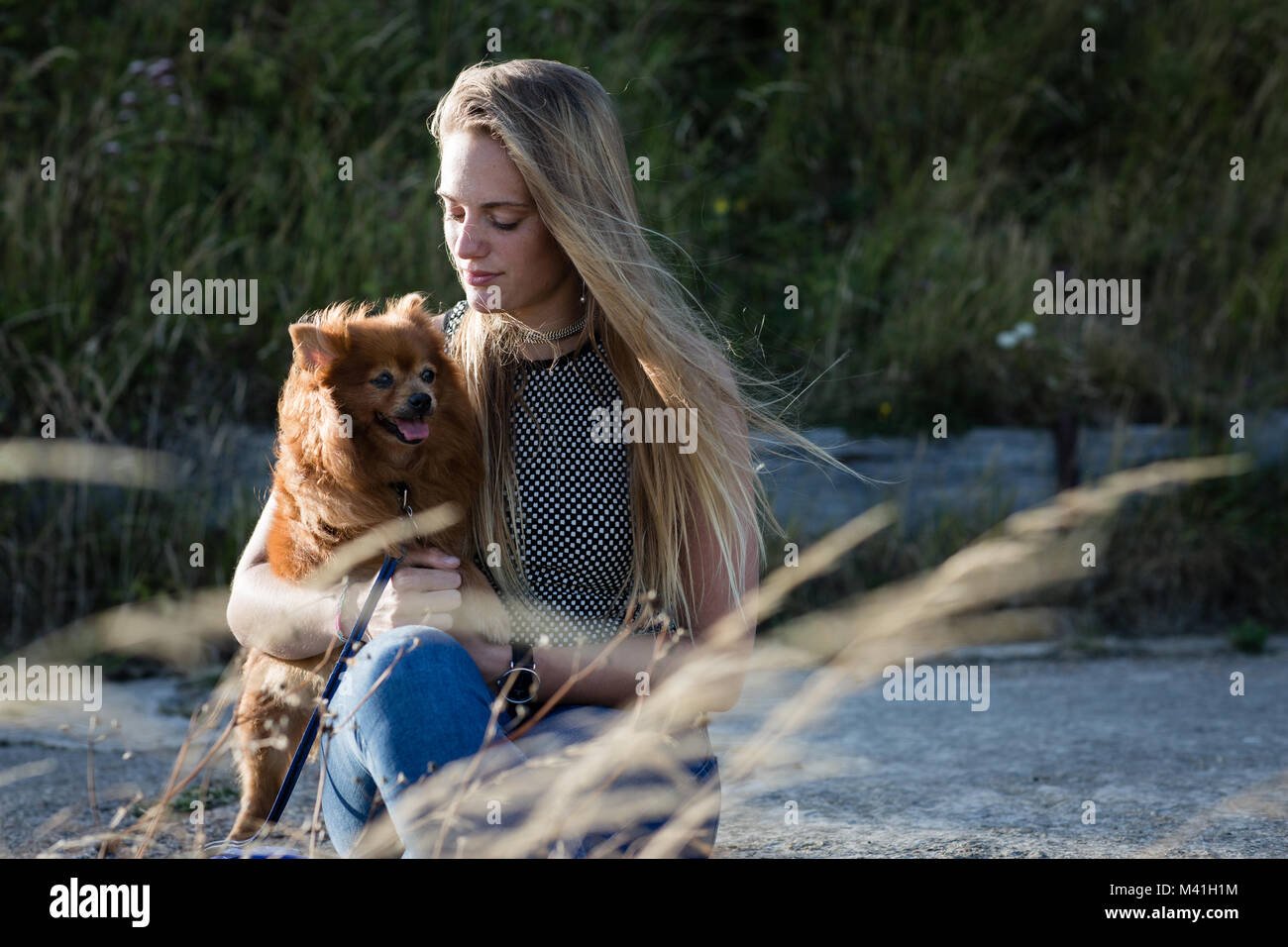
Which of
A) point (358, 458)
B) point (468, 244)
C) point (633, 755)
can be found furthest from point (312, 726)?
point (468, 244)

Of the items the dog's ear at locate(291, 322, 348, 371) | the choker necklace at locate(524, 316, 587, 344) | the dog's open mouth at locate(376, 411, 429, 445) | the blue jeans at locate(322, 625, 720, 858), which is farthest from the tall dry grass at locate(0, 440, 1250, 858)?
the choker necklace at locate(524, 316, 587, 344)

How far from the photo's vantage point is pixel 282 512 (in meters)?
2.65

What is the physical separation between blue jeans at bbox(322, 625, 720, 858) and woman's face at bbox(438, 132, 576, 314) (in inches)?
29.5

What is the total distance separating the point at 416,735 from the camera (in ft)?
6.87

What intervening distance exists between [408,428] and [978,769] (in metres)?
2.18

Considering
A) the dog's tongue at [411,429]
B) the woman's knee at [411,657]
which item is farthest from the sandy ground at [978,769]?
the dog's tongue at [411,429]

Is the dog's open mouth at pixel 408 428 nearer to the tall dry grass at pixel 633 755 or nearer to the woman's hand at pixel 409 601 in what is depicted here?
the tall dry grass at pixel 633 755

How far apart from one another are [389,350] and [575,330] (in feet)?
1.40

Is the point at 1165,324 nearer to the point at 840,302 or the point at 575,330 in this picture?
the point at 840,302

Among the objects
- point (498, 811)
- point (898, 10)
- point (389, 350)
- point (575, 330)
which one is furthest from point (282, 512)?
point (898, 10)

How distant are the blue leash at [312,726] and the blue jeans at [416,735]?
3 centimetres

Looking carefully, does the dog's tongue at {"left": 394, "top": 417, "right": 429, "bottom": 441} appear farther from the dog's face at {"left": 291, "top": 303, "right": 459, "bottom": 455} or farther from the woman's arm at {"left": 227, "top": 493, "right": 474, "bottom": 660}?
the woman's arm at {"left": 227, "top": 493, "right": 474, "bottom": 660}

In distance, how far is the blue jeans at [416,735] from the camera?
2.09 m

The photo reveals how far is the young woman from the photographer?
2.50m
